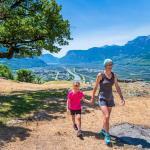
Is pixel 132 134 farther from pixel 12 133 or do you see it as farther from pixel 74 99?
pixel 12 133

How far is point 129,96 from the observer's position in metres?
31.4

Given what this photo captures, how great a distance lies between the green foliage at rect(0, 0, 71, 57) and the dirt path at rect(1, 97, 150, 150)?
27.9ft

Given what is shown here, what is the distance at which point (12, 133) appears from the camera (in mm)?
18047

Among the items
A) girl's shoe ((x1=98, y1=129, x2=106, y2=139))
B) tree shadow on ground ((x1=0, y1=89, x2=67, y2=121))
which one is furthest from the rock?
tree shadow on ground ((x1=0, y1=89, x2=67, y2=121))

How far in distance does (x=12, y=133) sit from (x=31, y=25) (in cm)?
1262

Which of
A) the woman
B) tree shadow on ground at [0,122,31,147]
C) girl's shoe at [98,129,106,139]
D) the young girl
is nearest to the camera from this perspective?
the woman

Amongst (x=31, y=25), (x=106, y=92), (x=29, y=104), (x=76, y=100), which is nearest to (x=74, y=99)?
(x=76, y=100)

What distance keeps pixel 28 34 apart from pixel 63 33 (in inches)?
133

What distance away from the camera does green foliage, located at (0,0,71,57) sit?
2875 cm

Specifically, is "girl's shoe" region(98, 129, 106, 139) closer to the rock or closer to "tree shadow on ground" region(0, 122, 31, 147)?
the rock

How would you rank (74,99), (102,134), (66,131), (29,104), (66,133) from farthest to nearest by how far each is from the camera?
(29,104) → (66,131) → (66,133) → (102,134) → (74,99)

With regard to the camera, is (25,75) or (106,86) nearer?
(106,86)

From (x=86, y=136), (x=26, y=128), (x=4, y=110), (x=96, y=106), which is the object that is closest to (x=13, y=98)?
(x=4, y=110)

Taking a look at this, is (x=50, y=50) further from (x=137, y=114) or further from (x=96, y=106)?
(x=137, y=114)
